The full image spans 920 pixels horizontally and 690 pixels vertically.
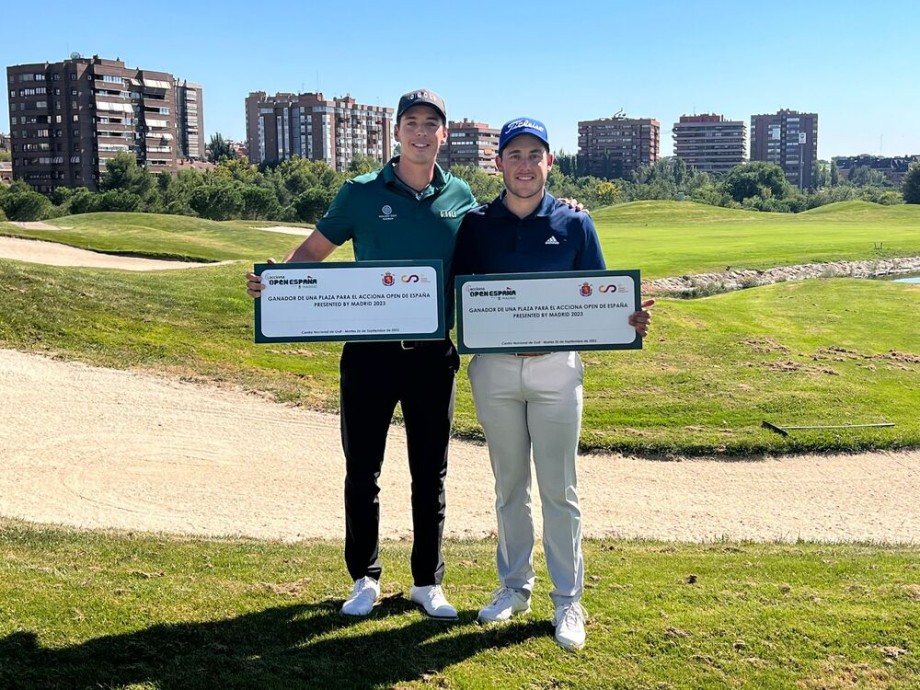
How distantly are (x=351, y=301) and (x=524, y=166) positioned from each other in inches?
46.6

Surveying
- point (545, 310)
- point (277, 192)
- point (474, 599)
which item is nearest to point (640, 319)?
point (545, 310)

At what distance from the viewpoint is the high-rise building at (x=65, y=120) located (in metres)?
110

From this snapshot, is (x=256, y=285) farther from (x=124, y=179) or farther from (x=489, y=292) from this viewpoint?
(x=124, y=179)

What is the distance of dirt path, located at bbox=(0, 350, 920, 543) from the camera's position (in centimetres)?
1009

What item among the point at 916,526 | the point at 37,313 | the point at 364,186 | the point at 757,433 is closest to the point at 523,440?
the point at 364,186

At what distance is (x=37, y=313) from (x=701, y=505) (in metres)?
11.3

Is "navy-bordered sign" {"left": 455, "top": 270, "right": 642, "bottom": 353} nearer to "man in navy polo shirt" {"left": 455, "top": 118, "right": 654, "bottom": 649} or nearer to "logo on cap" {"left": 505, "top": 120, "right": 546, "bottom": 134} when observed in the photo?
"man in navy polo shirt" {"left": 455, "top": 118, "right": 654, "bottom": 649}

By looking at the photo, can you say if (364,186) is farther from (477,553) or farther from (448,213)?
(477,553)

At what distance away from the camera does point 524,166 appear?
5.09 metres

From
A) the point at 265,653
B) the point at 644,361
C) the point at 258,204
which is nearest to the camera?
the point at 265,653

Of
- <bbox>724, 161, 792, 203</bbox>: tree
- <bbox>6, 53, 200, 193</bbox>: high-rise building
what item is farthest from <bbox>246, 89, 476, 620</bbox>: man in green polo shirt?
<bbox>724, 161, 792, 203</bbox>: tree

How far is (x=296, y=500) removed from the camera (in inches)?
418

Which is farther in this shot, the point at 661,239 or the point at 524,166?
the point at 661,239

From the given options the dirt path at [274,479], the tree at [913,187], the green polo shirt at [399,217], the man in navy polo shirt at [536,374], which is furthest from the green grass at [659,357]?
the tree at [913,187]
